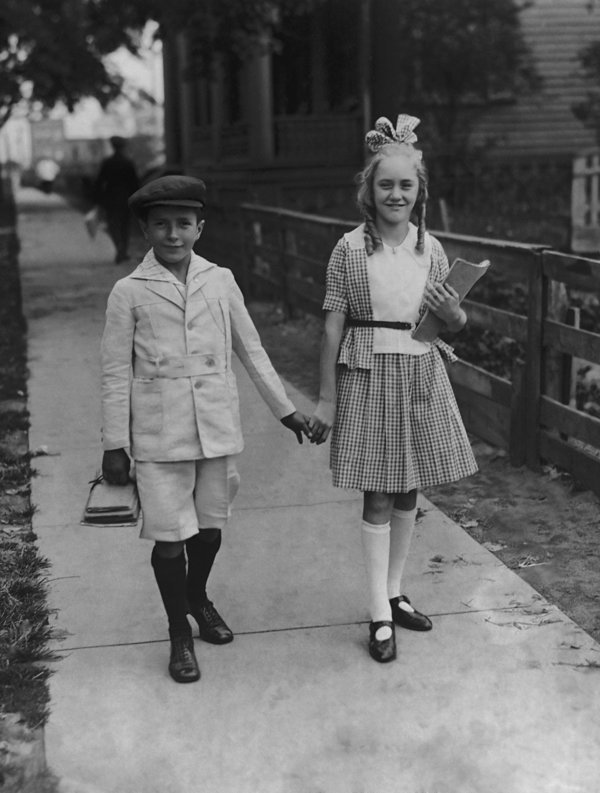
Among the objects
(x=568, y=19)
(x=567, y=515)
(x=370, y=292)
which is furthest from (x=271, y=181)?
(x=370, y=292)

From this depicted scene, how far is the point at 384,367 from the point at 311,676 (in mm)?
1063

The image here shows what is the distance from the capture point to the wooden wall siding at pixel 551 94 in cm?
2227

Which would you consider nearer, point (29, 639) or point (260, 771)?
point (260, 771)

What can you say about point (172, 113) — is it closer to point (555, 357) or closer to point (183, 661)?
point (555, 357)

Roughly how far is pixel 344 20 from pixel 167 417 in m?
17.4

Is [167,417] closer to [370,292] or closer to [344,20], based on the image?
[370,292]

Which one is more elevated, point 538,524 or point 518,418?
point 518,418

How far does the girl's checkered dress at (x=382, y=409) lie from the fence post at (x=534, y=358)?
6.89 feet

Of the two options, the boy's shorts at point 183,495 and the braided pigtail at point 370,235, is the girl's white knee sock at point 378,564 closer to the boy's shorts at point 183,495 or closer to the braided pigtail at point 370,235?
the boy's shorts at point 183,495

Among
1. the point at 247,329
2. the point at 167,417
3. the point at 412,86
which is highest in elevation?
the point at 412,86

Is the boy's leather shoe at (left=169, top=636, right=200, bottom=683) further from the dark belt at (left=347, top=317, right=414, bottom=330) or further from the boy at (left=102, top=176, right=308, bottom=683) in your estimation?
the dark belt at (left=347, top=317, right=414, bottom=330)

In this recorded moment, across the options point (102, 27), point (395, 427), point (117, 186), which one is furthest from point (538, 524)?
point (117, 186)

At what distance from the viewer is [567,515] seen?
18.6ft

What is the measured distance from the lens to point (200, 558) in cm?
411
